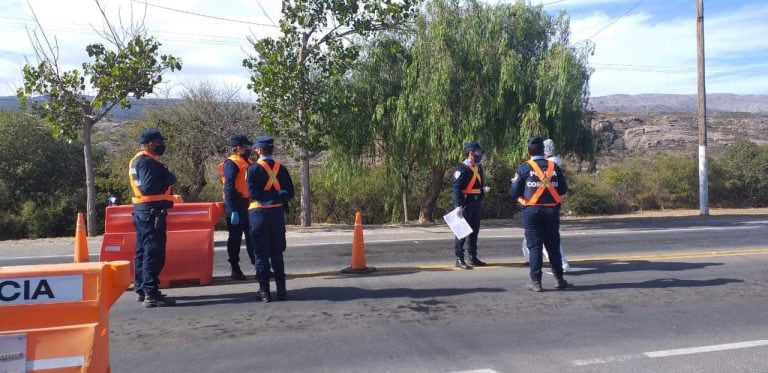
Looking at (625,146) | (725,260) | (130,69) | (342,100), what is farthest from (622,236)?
(625,146)

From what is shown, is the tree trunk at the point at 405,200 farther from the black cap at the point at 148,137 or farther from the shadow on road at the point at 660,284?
the black cap at the point at 148,137

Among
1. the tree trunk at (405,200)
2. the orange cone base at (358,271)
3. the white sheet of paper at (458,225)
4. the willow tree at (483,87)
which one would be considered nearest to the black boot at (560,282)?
the white sheet of paper at (458,225)

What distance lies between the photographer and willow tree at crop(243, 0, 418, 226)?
16938mm

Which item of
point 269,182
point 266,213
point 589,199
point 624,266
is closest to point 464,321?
point 266,213

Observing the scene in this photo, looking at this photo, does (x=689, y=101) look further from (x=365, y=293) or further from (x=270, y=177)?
(x=270, y=177)

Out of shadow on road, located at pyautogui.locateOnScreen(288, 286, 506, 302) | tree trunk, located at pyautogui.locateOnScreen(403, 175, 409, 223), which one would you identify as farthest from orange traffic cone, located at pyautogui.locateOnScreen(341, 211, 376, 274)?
tree trunk, located at pyautogui.locateOnScreen(403, 175, 409, 223)

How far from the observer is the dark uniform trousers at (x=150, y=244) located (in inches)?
271

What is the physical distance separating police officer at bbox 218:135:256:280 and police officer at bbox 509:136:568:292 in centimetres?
362

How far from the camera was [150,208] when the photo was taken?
6.85 m

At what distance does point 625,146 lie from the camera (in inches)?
2240

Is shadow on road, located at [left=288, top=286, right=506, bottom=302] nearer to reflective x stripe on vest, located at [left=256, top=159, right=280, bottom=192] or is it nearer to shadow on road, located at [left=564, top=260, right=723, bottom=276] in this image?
reflective x stripe on vest, located at [left=256, top=159, right=280, bottom=192]

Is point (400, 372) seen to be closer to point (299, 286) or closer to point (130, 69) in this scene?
point (299, 286)

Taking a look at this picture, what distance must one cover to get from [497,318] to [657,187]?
2487 centimetres

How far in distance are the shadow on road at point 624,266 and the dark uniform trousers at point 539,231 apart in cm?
150
